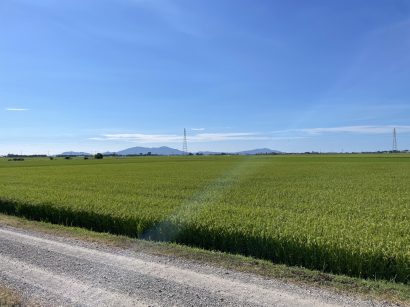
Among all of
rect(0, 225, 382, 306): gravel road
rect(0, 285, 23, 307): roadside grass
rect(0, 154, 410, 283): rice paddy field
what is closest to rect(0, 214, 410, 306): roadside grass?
rect(0, 285, 23, 307): roadside grass

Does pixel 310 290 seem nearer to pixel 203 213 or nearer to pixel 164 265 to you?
pixel 164 265

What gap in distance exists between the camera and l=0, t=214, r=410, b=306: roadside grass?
7.41 meters

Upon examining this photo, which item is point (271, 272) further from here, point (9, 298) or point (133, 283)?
point (9, 298)

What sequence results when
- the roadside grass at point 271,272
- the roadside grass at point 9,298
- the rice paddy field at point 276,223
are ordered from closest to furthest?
1. the roadside grass at point 9,298
2. the roadside grass at point 271,272
3. the rice paddy field at point 276,223

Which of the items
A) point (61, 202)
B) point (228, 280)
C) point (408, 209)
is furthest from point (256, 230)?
point (61, 202)

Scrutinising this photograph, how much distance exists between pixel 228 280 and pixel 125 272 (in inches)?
86.9

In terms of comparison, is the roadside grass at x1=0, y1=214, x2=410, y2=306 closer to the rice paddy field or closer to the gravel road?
the gravel road

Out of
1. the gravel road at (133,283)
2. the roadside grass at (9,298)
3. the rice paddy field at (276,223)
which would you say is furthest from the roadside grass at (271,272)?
the rice paddy field at (276,223)

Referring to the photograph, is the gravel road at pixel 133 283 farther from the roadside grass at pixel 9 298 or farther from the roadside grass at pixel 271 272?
the roadside grass at pixel 271 272

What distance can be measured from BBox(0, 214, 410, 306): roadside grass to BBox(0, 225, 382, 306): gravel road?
32cm

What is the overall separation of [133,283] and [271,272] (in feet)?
9.47

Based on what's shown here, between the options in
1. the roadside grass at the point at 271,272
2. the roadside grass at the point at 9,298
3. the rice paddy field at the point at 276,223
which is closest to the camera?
the roadside grass at the point at 9,298

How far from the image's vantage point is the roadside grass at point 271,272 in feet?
24.3

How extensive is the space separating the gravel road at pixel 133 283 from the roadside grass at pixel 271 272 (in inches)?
12.6
